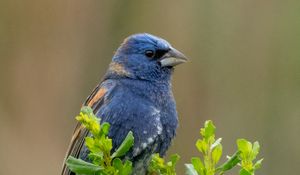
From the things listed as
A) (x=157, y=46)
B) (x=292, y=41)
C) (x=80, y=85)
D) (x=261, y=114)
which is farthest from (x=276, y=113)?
(x=157, y=46)

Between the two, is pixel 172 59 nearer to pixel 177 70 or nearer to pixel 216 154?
pixel 216 154

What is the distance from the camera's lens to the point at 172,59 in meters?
3.37

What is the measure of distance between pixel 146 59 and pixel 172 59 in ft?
0.41

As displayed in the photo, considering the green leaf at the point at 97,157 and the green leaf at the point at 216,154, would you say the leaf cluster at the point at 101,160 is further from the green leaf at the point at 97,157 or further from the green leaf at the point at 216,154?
the green leaf at the point at 216,154

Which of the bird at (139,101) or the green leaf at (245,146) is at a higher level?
the green leaf at (245,146)

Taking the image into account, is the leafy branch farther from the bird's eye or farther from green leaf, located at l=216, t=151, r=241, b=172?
the bird's eye

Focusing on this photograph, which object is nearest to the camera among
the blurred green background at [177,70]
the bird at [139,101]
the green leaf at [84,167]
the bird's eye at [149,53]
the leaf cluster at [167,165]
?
the green leaf at [84,167]

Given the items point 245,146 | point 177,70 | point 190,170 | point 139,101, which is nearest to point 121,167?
point 190,170

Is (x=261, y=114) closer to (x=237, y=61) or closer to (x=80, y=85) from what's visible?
(x=237, y=61)

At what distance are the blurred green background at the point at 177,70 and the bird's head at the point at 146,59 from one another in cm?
178

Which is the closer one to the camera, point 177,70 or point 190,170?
point 190,170

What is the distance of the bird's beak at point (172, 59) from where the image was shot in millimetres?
3371

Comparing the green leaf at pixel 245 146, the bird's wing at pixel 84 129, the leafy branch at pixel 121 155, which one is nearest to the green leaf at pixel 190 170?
the leafy branch at pixel 121 155

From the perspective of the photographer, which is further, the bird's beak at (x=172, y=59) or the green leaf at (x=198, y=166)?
the bird's beak at (x=172, y=59)
